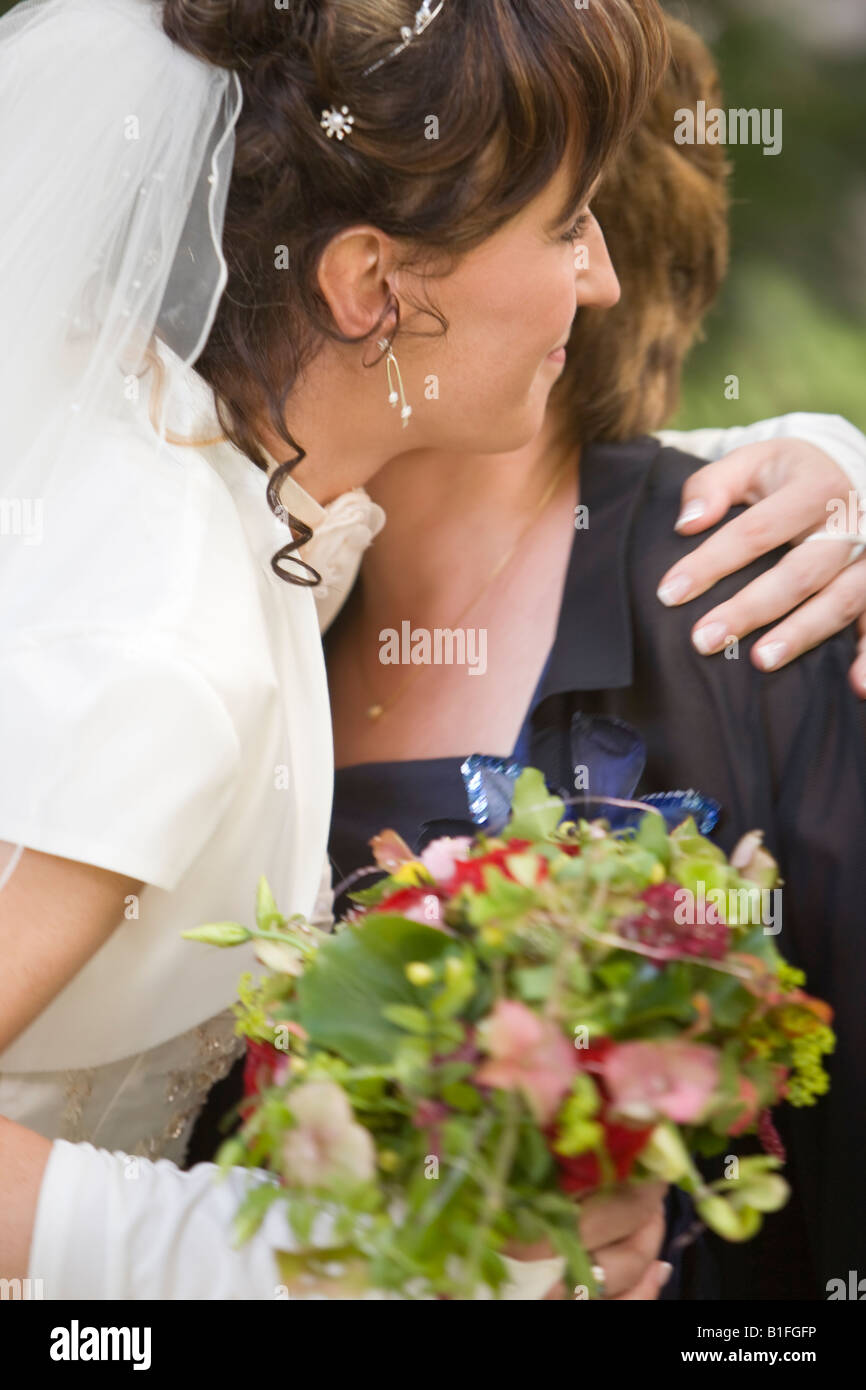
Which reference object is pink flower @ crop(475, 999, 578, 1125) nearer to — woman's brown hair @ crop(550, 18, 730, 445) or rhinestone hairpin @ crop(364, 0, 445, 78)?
rhinestone hairpin @ crop(364, 0, 445, 78)

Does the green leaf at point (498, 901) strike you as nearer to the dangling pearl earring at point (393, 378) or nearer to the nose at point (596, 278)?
the dangling pearl earring at point (393, 378)

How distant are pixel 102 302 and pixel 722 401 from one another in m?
1.87

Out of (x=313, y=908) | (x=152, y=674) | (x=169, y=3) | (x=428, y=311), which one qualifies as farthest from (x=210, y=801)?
(x=169, y=3)

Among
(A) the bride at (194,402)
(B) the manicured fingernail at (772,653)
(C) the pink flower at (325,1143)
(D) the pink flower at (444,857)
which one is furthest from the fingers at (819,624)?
(C) the pink flower at (325,1143)

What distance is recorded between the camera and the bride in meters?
1.08

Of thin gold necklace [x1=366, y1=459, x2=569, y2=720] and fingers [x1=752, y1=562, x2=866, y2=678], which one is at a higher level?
thin gold necklace [x1=366, y1=459, x2=569, y2=720]

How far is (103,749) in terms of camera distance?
107 centimetres

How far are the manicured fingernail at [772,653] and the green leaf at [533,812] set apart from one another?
45 centimetres

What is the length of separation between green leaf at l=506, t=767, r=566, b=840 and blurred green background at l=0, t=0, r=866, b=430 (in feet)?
6.44

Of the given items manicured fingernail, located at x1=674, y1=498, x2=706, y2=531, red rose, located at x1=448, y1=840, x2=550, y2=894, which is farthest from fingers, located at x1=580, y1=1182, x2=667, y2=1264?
manicured fingernail, located at x1=674, y1=498, x2=706, y2=531

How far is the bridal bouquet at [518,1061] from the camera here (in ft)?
2.61

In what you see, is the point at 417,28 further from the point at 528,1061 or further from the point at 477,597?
the point at 528,1061
